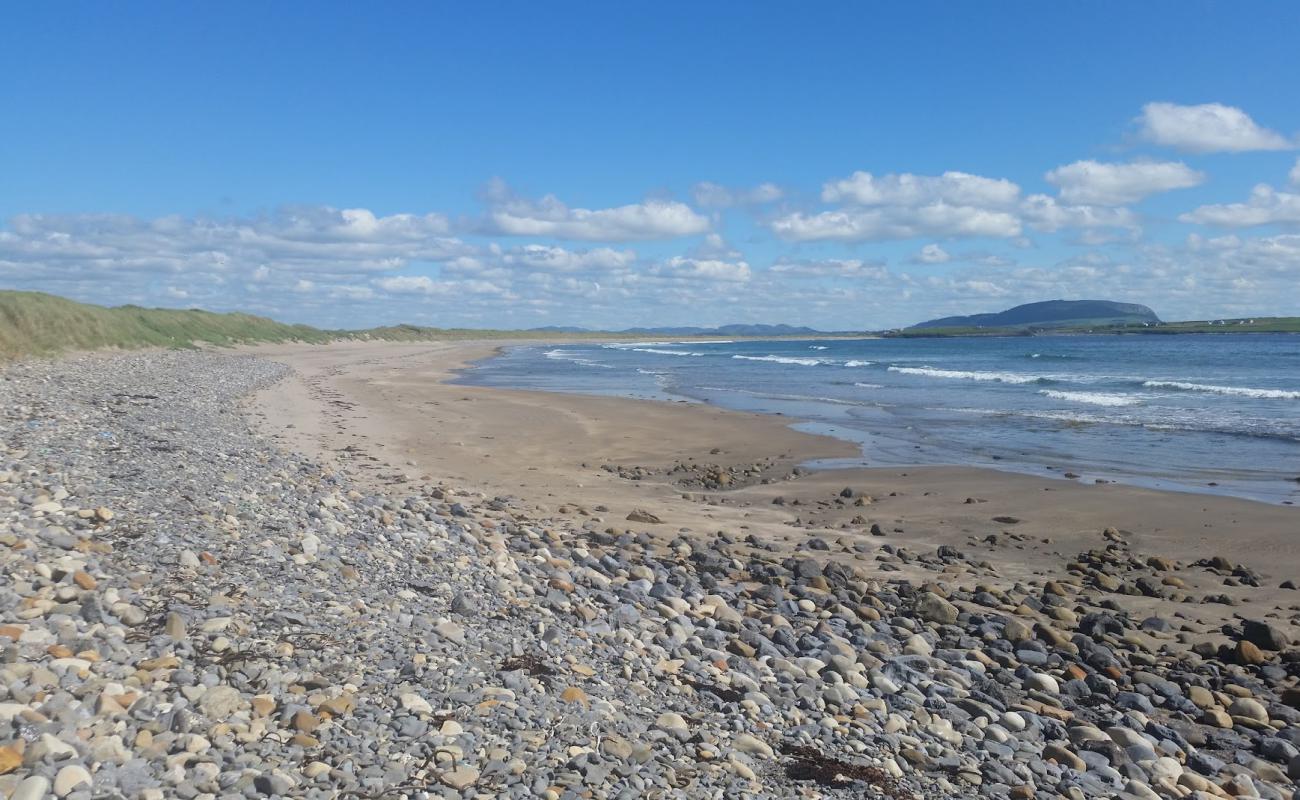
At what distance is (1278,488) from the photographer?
15.6 meters

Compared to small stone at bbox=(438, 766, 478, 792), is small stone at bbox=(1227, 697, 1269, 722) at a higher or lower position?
lower

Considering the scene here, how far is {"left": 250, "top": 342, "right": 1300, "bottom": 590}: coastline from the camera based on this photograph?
12.3 metres

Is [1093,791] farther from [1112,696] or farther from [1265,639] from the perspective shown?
[1265,639]

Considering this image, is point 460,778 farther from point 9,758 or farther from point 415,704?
point 9,758

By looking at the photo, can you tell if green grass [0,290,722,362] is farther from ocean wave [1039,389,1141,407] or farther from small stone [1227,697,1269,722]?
ocean wave [1039,389,1141,407]

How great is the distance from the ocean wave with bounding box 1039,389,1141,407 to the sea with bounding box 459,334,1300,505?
7cm

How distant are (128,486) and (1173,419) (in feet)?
87.5

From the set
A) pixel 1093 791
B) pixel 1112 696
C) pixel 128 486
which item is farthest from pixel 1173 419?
pixel 128 486

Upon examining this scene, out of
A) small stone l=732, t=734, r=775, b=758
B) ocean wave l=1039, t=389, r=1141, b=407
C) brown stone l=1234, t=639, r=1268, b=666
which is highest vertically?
ocean wave l=1039, t=389, r=1141, b=407

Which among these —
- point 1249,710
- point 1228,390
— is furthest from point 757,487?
point 1228,390

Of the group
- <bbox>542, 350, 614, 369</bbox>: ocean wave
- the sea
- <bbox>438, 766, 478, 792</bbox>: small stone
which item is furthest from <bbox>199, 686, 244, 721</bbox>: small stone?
<bbox>542, 350, 614, 369</bbox>: ocean wave

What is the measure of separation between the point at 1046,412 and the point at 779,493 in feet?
56.0

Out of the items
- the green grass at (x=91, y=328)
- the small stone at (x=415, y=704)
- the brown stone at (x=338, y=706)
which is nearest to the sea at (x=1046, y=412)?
the small stone at (x=415, y=704)

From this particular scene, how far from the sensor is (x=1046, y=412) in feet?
94.3
